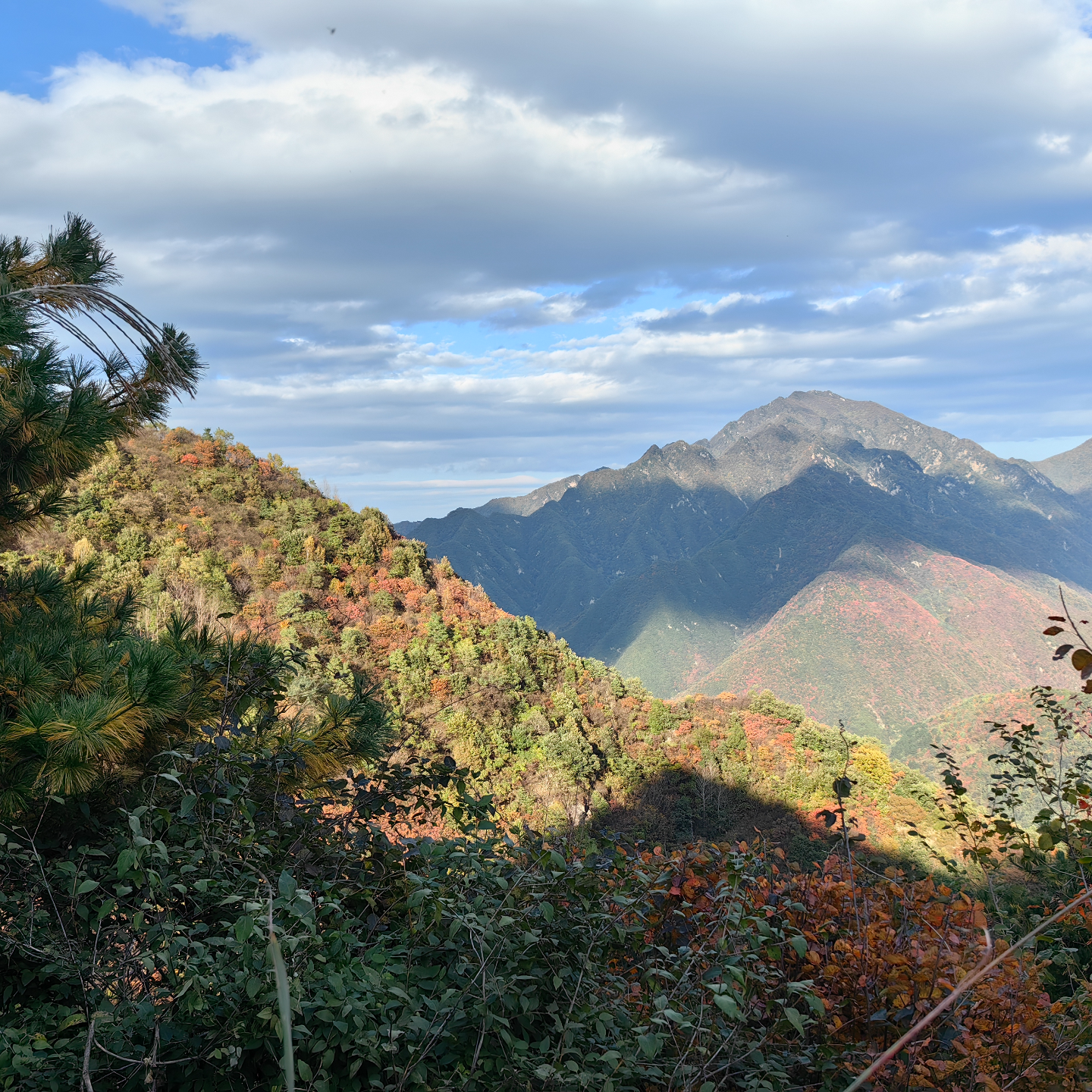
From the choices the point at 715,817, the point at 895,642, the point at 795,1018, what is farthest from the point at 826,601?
the point at 795,1018

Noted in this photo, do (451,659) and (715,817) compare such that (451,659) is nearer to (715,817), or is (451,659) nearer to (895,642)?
(715,817)

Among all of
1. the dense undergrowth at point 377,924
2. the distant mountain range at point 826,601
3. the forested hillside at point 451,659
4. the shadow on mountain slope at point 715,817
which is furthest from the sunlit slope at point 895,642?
the dense undergrowth at point 377,924

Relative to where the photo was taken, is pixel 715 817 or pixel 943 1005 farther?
pixel 715 817

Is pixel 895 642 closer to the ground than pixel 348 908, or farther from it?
closer to the ground

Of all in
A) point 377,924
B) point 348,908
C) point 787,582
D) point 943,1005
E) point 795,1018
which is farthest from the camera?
point 787,582

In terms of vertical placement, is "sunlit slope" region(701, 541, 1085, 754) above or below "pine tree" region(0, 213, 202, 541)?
below

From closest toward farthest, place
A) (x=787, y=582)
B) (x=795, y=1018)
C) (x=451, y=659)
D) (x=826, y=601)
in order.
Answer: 1. (x=795, y=1018)
2. (x=451, y=659)
3. (x=826, y=601)
4. (x=787, y=582)

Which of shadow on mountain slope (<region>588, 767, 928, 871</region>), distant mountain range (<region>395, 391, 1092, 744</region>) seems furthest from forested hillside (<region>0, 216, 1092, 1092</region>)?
distant mountain range (<region>395, 391, 1092, 744</region>)

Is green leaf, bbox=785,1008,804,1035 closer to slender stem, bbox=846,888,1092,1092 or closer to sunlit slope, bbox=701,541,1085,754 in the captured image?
slender stem, bbox=846,888,1092,1092

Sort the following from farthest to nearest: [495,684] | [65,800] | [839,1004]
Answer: [495,684] < [65,800] < [839,1004]

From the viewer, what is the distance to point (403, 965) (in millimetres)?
2105

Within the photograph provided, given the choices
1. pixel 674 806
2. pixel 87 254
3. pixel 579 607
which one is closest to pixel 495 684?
pixel 674 806

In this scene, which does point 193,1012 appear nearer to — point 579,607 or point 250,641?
point 250,641

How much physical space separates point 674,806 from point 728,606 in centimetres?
13286
